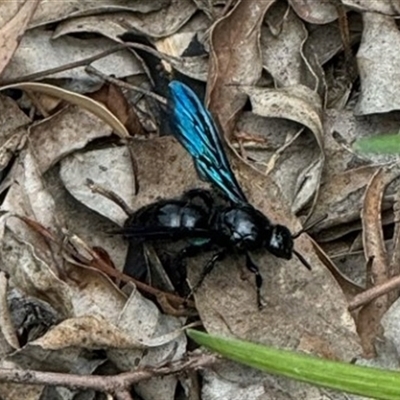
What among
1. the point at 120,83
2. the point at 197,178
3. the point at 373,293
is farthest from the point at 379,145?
the point at 120,83

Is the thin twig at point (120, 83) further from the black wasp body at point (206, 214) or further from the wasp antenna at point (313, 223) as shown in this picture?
the wasp antenna at point (313, 223)

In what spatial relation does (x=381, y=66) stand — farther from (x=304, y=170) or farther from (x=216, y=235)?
(x=216, y=235)

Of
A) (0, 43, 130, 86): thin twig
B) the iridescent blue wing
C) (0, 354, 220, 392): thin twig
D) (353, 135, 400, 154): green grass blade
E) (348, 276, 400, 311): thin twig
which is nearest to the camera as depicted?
(353, 135, 400, 154): green grass blade

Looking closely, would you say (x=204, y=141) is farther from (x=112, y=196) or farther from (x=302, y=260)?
(x=302, y=260)

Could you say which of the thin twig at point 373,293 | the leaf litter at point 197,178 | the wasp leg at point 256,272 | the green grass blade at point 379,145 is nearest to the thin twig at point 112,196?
the leaf litter at point 197,178

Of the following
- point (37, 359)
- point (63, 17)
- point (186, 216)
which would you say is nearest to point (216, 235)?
point (186, 216)

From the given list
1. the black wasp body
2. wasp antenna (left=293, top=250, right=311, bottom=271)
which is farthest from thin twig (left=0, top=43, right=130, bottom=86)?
wasp antenna (left=293, top=250, right=311, bottom=271)

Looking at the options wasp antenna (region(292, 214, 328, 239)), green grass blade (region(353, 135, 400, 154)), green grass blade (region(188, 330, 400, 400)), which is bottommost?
wasp antenna (region(292, 214, 328, 239))

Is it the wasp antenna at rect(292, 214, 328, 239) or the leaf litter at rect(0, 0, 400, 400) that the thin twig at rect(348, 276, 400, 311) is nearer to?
the leaf litter at rect(0, 0, 400, 400)
